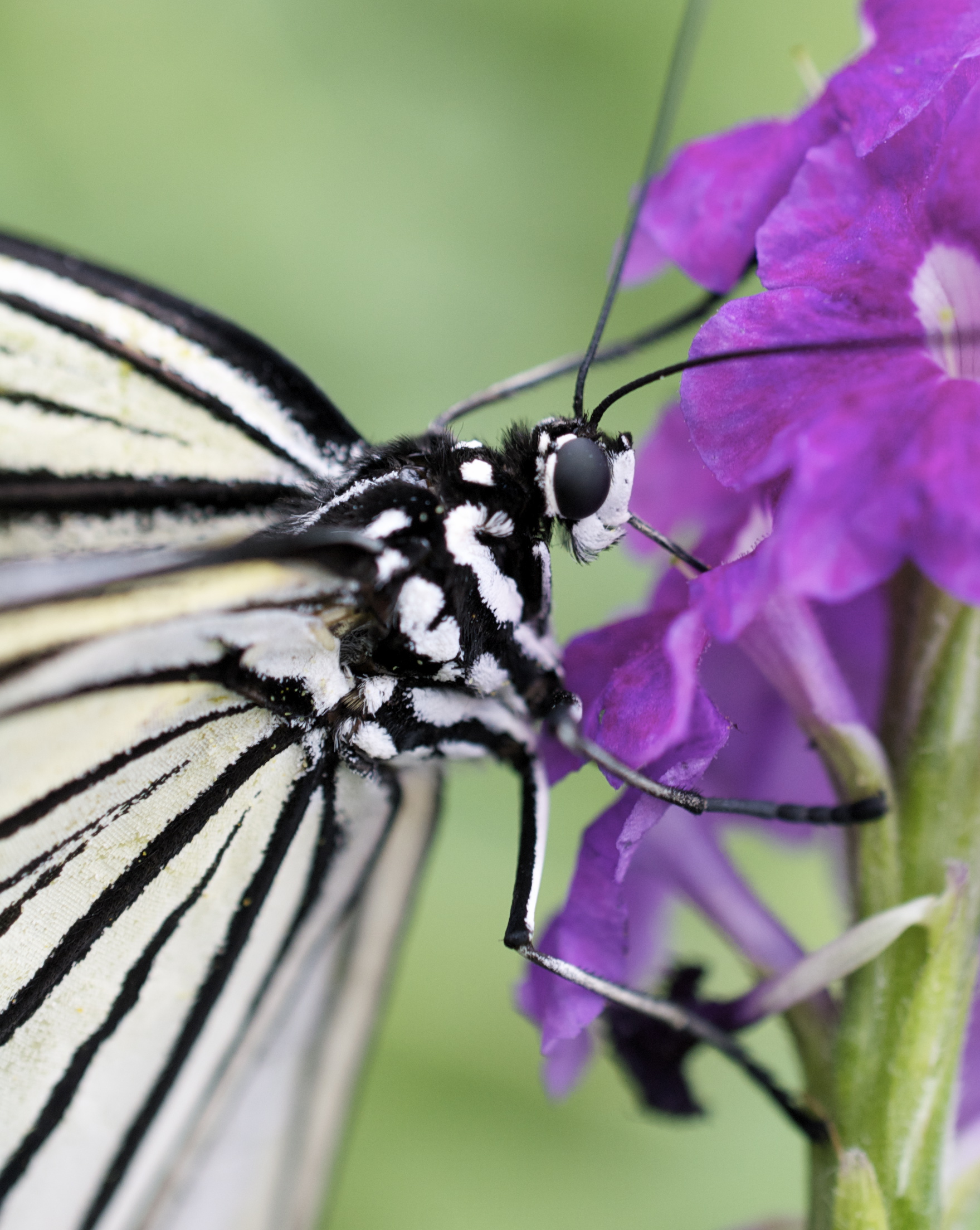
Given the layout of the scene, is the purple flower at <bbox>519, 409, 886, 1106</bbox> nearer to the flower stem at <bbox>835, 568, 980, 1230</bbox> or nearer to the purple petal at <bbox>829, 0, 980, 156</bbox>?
the flower stem at <bbox>835, 568, 980, 1230</bbox>

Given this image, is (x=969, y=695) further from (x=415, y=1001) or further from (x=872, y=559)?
(x=415, y=1001)

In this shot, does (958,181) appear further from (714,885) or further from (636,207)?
(714,885)


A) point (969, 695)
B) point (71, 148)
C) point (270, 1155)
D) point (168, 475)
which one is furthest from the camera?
point (71, 148)

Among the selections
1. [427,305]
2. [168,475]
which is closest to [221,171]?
[427,305]

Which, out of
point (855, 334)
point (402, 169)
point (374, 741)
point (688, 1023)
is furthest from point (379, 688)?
point (402, 169)

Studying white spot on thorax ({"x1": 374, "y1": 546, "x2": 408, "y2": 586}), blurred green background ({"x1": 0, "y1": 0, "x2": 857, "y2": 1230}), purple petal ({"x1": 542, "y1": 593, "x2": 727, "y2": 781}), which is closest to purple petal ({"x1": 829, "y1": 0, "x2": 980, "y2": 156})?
purple petal ({"x1": 542, "y1": 593, "x2": 727, "y2": 781})

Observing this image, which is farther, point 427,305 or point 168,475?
point 427,305
